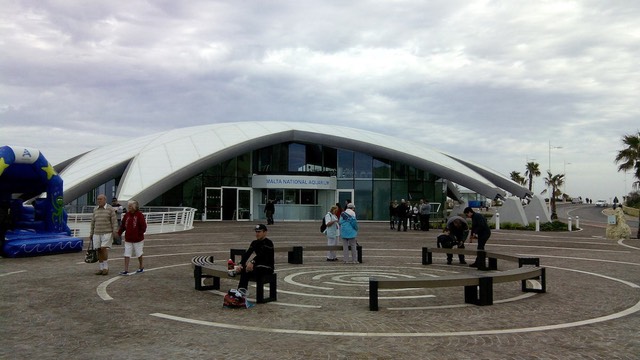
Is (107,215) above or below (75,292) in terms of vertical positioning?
above

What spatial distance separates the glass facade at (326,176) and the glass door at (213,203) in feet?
3.79

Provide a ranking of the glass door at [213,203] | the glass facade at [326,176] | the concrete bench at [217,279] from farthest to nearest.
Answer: the glass facade at [326,176], the glass door at [213,203], the concrete bench at [217,279]

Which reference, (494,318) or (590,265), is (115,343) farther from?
(590,265)

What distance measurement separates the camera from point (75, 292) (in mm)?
9023

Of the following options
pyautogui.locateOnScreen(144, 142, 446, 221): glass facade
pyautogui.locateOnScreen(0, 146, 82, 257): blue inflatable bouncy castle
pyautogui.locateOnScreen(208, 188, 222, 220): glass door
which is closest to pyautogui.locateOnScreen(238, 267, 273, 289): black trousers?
pyautogui.locateOnScreen(0, 146, 82, 257): blue inflatable bouncy castle

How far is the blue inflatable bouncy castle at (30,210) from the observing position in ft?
48.6

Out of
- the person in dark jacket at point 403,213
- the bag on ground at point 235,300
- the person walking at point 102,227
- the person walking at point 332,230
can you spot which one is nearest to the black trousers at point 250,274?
the bag on ground at point 235,300

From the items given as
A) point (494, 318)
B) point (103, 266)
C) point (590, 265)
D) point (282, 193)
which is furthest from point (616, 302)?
point (282, 193)

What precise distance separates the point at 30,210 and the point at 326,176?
78.8 feet

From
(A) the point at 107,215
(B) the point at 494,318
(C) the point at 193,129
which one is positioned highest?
(C) the point at 193,129

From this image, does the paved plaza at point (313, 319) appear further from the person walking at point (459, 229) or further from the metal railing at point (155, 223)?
the metal railing at point (155, 223)

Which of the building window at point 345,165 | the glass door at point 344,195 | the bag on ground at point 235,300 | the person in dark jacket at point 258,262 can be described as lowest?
the bag on ground at point 235,300

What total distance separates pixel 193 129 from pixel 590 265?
31.1 metres

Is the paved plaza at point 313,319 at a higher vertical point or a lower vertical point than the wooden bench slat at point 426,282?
lower
